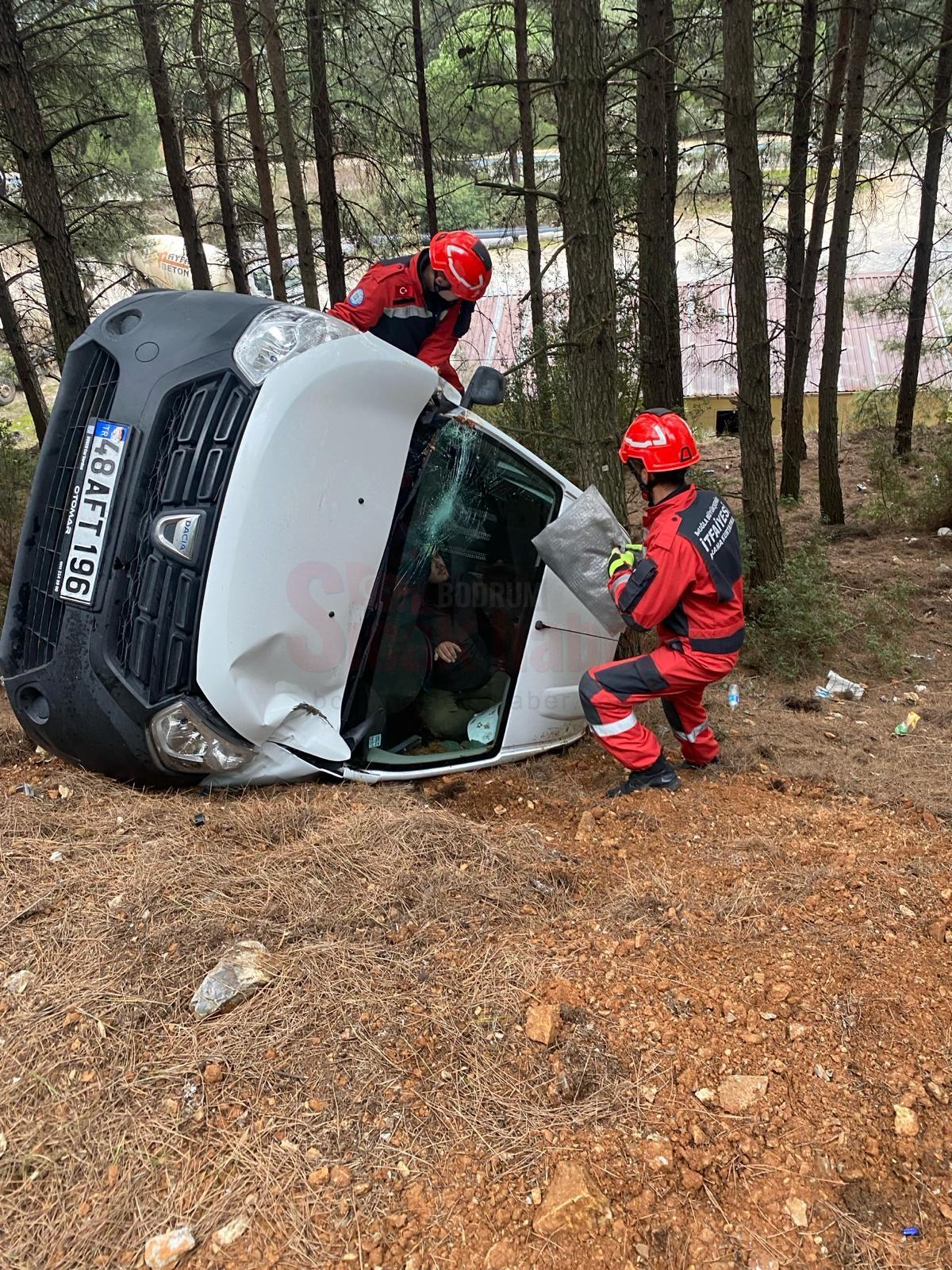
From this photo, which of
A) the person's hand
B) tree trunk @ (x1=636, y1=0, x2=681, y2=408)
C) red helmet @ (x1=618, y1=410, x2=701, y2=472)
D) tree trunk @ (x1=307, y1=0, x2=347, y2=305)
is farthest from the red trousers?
tree trunk @ (x1=307, y1=0, x2=347, y2=305)

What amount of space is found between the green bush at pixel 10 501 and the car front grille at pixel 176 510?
4299mm

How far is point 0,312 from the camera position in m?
11.9

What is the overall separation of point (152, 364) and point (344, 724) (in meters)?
1.55

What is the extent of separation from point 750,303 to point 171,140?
752 cm

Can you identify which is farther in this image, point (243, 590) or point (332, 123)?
point (332, 123)

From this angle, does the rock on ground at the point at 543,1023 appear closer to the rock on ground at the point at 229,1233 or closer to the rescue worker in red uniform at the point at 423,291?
the rock on ground at the point at 229,1233

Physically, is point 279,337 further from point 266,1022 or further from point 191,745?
point 266,1022

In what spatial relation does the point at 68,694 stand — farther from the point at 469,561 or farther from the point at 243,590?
the point at 469,561

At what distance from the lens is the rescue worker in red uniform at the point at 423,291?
15.4 ft

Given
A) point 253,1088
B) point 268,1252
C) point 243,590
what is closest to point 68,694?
point 243,590

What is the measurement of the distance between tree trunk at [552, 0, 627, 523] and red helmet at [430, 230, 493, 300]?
0.49m

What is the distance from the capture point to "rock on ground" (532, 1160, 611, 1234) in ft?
5.87

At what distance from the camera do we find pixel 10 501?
25.3 feet

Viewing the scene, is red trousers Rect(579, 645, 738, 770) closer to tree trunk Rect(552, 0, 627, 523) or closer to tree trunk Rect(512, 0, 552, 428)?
tree trunk Rect(552, 0, 627, 523)
